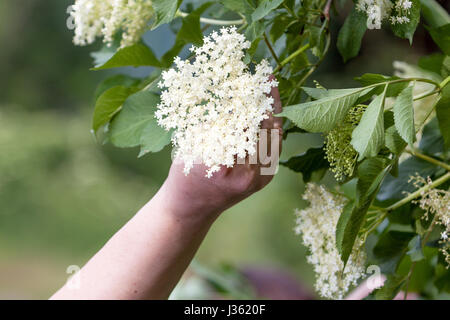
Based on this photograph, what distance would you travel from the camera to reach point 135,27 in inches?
14.5

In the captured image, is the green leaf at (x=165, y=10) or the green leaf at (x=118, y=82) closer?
the green leaf at (x=165, y=10)

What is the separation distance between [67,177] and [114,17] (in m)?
2.30

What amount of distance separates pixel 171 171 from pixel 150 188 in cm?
184

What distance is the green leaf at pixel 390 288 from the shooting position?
351 millimetres

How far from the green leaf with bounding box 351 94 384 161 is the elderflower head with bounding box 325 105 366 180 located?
2cm

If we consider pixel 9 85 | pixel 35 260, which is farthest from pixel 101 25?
pixel 9 85

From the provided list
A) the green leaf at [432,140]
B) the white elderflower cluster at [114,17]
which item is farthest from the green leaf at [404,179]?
the white elderflower cluster at [114,17]

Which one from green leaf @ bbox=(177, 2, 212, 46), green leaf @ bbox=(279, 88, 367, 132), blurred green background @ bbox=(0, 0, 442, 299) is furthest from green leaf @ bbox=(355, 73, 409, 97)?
blurred green background @ bbox=(0, 0, 442, 299)

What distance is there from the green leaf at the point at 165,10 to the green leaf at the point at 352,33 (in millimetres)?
124

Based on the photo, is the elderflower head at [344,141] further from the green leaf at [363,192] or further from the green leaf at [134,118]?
the green leaf at [134,118]

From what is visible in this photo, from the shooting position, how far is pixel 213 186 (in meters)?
0.28

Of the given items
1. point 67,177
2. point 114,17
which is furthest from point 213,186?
point 67,177

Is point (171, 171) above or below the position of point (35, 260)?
above

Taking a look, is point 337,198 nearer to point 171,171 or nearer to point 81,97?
point 171,171
